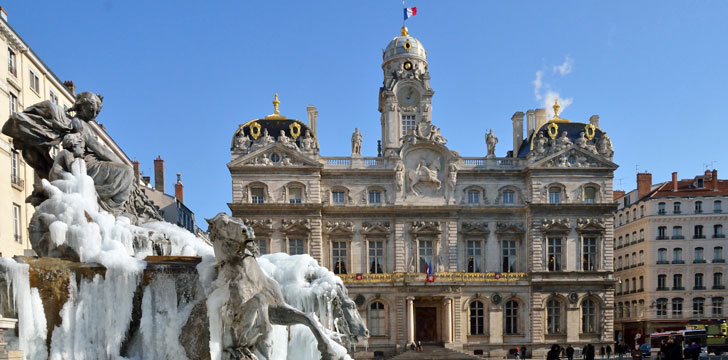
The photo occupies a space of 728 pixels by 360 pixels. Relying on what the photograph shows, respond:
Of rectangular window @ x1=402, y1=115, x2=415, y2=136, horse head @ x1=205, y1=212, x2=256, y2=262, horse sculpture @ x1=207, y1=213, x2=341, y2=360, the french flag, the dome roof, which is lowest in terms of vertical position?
horse sculpture @ x1=207, y1=213, x2=341, y2=360

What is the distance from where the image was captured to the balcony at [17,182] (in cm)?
2720

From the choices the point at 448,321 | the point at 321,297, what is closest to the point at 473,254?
the point at 448,321

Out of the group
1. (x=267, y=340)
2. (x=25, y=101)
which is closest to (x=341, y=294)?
(x=267, y=340)

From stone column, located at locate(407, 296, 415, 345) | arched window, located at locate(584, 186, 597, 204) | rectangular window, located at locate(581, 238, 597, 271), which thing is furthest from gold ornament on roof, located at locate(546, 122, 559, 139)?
stone column, located at locate(407, 296, 415, 345)

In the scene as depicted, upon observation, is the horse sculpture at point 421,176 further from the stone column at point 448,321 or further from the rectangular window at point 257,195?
the rectangular window at point 257,195

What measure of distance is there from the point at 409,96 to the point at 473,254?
12.4m

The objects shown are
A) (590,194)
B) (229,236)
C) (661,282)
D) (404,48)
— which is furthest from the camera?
(661,282)

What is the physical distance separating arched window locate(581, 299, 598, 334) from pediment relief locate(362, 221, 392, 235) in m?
14.8

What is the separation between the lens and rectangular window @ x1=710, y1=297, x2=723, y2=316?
55375 millimetres

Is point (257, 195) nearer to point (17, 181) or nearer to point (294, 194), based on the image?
point (294, 194)

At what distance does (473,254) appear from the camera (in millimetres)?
45219

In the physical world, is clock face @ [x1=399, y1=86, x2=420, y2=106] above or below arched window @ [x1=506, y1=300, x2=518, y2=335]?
above

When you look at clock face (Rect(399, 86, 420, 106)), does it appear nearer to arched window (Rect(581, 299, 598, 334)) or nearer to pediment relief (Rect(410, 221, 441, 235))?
pediment relief (Rect(410, 221, 441, 235))

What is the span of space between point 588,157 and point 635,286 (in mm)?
20418
